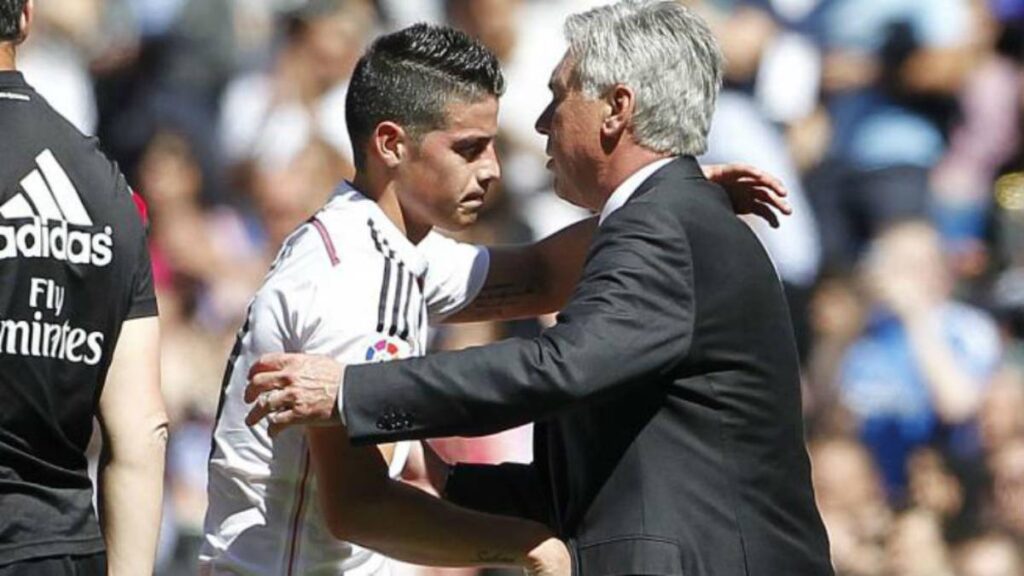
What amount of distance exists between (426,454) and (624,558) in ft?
2.94

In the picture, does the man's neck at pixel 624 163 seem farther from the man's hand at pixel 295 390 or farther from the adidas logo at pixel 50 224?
the adidas logo at pixel 50 224

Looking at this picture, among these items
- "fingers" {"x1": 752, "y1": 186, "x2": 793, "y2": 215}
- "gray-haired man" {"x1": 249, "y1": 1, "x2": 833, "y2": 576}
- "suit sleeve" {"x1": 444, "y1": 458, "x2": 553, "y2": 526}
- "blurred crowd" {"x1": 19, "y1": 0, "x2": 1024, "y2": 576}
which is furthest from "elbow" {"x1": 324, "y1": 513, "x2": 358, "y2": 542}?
"blurred crowd" {"x1": 19, "y1": 0, "x2": 1024, "y2": 576}

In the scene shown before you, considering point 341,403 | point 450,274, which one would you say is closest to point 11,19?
point 341,403

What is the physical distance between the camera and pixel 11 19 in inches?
140

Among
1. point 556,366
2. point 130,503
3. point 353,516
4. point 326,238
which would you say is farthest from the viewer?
point 326,238

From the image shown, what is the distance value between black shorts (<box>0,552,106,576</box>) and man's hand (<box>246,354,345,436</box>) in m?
0.43

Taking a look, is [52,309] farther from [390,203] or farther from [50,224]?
[390,203]

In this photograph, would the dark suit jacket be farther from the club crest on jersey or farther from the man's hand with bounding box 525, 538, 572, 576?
the club crest on jersey

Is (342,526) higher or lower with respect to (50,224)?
lower

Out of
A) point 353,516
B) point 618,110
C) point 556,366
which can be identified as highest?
point 618,110

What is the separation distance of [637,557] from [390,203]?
105 centimetres

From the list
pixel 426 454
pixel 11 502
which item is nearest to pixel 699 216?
pixel 426 454

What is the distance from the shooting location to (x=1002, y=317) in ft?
25.6

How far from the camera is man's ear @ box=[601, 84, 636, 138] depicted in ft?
12.4
